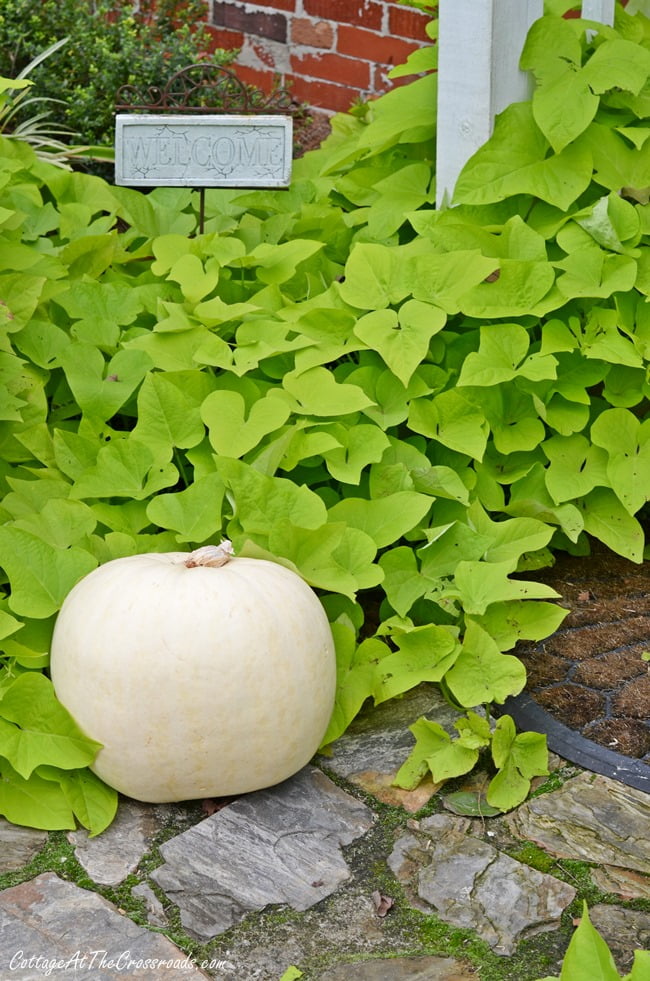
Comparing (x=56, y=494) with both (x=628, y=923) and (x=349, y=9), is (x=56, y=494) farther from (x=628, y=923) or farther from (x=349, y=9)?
(x=349, y=9)

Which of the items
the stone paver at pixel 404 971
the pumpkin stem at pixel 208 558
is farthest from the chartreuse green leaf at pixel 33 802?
the stone paver at pixel 404 971

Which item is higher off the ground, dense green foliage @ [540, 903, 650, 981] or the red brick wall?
the red brick wall

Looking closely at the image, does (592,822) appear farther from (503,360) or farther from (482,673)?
(503,360)

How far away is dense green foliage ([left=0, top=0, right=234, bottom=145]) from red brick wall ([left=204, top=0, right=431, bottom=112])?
239 mm

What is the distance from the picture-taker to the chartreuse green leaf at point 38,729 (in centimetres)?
183

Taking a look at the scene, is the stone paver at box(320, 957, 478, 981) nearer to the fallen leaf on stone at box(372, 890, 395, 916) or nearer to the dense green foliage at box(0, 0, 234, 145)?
the fallen leaf on stone at box(372, 890, 395, 916)

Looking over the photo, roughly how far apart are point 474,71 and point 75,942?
6.71ft

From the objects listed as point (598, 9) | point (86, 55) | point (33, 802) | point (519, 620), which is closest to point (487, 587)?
point (519, 620)

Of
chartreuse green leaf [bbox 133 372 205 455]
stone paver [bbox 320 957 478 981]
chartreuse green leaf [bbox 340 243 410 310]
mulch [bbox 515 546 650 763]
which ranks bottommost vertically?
mulch [bbox 515 546 650 763]

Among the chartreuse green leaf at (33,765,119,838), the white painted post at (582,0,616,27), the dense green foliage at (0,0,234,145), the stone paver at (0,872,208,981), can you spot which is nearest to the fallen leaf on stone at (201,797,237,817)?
the chartreuse green leaf at (33,765,119,838)

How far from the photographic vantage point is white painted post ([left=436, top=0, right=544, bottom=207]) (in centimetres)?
266

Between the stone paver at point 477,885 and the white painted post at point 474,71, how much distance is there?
1568 millimetres

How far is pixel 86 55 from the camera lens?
4.32 meters

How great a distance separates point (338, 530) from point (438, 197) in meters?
1.10
